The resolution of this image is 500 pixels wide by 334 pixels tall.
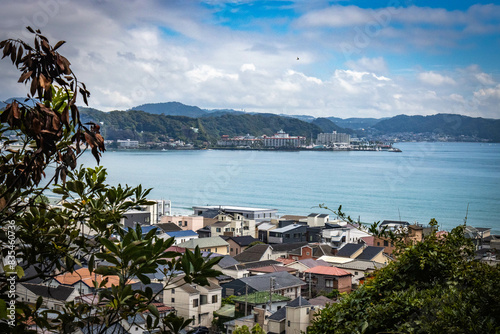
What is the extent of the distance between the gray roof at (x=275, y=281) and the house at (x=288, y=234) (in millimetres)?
6633

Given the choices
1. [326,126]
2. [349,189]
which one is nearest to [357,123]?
[326,126]

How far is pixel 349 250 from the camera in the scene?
14648 mm

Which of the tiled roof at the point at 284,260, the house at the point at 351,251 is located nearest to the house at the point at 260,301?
the tiled roof at the point at 284,260

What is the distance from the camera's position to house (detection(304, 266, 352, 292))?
1113cm

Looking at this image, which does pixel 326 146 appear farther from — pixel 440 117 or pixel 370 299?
pixel 370 299

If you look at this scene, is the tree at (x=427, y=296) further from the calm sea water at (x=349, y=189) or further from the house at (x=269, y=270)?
the calm sea water at (x=349, y=189)

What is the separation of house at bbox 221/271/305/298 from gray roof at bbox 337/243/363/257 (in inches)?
142

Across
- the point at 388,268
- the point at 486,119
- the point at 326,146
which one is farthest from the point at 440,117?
the point at 388,268

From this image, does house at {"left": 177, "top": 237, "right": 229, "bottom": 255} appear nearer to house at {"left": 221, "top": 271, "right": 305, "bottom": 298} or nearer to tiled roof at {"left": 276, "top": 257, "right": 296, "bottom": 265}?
tiled roof at {"left": 276, "top": 257, "right": 296, "bottom": 265}

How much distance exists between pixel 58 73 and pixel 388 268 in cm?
199

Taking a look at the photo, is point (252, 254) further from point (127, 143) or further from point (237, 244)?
point (127, 143)

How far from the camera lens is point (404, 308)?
7.22 feet

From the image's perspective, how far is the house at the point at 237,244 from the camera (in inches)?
631

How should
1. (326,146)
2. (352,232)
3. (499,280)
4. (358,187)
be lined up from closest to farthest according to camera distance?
(499,280), (352,232), (358,187), (326,146)
